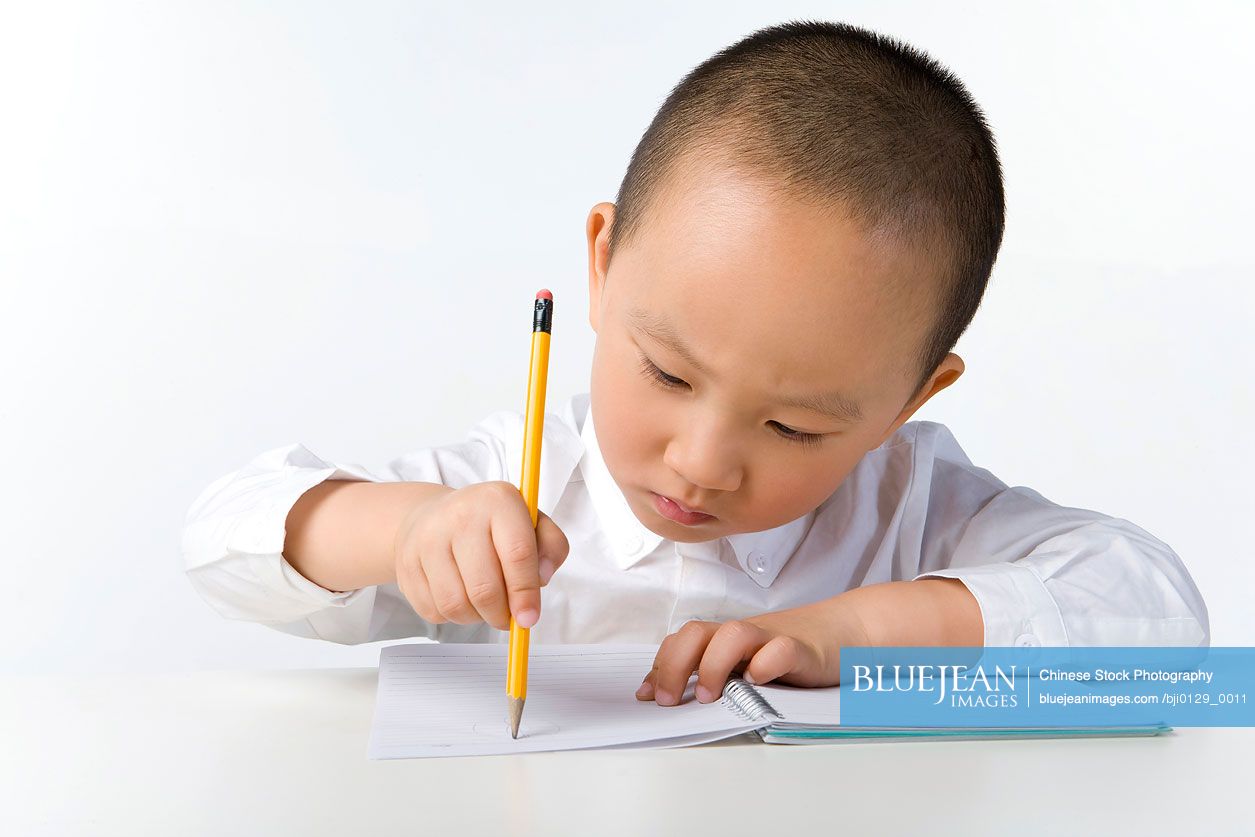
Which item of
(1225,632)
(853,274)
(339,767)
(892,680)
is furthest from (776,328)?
(1225,632)

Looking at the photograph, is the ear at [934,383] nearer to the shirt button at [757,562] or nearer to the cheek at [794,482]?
the cheek at [794,482]

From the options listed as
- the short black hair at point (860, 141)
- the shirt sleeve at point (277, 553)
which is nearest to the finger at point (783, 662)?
the short black hair at point (860, 141)

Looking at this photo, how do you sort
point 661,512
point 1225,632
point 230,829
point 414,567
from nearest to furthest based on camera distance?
1. point 230,829
2. point 414,567
3. point 661,512
4. point 1225,632

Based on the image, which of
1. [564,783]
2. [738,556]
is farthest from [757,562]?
[564,783]

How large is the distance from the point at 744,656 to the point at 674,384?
0.57 feet

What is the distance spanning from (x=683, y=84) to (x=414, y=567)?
44 cm

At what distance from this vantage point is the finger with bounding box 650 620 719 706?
0.72 metres

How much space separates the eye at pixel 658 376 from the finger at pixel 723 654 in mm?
152

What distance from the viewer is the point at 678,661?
723 millimetres

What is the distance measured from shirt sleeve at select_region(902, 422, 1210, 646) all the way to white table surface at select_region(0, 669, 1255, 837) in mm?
122

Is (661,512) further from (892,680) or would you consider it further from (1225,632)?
(1225,632)

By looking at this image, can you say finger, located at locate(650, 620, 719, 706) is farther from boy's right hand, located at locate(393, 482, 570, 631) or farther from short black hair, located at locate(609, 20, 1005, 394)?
short black hair, located at locate(609, 20, 1005, 394)

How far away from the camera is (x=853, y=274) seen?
0.74 metres

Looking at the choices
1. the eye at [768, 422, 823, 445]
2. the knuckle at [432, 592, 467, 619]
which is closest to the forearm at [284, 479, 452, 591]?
the knuckle at [432, 592, 467, 619]
